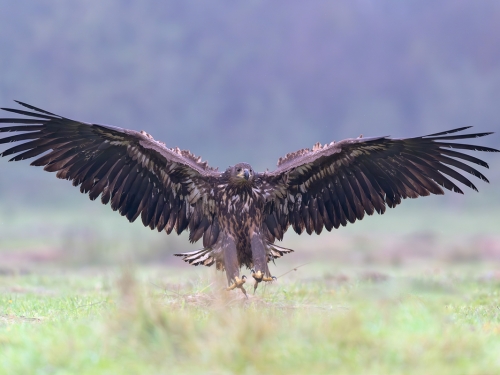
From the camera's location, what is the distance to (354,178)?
9.66 m

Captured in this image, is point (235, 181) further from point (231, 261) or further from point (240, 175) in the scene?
point (231, 261)

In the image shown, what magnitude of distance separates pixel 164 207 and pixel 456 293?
13.7 ft

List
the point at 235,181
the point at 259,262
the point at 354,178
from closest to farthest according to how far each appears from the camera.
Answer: the point at 259,262 < the point at 235,181 < the point at 354,178

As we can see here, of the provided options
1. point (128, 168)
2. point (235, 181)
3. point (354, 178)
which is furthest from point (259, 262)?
point (128, 168)

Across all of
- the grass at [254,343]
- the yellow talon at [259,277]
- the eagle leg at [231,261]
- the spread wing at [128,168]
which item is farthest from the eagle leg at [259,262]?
the grass at [254,343]

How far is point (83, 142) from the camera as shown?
368 inches

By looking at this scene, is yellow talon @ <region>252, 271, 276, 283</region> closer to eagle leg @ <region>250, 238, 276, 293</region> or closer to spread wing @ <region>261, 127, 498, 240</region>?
eagle leg @ <region>250, 238, 276, 293</region>

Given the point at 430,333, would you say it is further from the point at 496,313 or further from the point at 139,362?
the point at 496,313

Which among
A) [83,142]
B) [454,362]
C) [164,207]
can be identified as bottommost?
[454,362]

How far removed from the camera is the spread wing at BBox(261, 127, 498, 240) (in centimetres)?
918

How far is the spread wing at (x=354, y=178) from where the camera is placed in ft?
30.1

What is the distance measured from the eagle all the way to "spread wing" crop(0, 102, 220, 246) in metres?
0.01

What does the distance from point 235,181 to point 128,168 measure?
126cm

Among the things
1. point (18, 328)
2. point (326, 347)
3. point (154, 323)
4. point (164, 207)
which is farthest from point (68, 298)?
point (326, 347)
